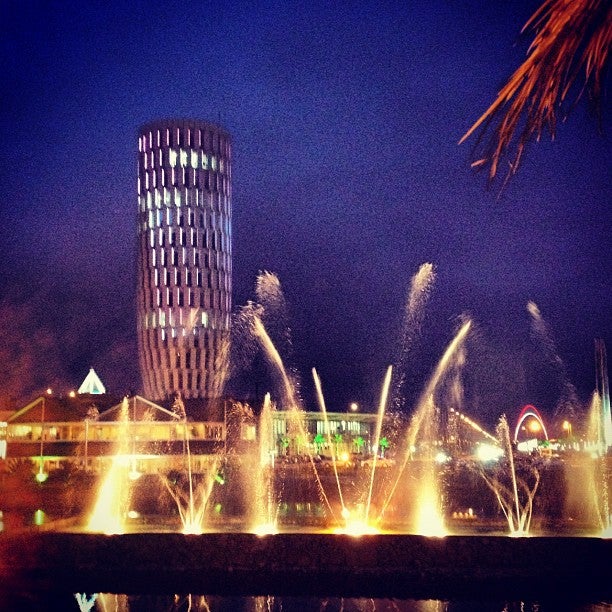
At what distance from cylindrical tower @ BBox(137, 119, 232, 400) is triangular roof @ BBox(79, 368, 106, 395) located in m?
6.67

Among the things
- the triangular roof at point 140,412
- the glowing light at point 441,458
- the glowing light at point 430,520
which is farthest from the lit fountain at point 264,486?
the glowing light at point 441,458

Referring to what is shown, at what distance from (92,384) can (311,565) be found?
308 ft

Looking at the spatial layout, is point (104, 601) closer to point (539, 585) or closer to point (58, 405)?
point (539, 585)

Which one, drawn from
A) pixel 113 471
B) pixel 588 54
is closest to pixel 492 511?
pixel 588 54

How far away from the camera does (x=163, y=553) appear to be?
67.2ft

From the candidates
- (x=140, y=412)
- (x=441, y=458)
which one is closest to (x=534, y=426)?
(x=441, y=458)

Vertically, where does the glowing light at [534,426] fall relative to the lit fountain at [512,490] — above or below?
above

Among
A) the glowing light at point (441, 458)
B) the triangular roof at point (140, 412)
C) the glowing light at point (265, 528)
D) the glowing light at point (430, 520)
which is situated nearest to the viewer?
the glowing light at point (430, 520)

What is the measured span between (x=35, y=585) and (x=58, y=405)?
167 ft

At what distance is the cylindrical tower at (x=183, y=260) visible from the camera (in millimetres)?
110562

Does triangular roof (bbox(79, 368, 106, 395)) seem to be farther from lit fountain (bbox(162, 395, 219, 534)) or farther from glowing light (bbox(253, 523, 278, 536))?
glowing light (bbox(253, 523, 278, 536))

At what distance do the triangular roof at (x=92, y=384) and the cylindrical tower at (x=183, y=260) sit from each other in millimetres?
6673

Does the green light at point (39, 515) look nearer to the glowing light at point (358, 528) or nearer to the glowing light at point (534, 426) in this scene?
the glowing light at point (358, 528)

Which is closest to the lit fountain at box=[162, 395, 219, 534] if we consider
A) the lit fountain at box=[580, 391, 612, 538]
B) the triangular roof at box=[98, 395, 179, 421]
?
the triangular roof at box=[98, 395, 179, 421]
